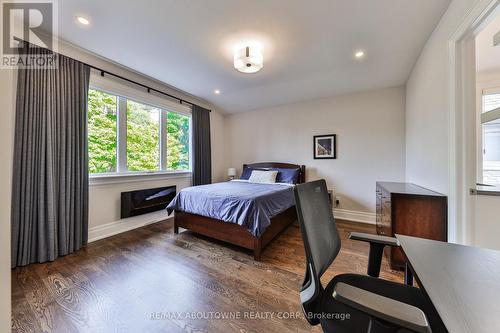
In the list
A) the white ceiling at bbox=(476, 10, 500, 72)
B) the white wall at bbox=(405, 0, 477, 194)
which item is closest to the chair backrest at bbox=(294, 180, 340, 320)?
the white wall at bbox=(405, 0, 477, 194)

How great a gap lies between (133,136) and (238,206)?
88.9 inches

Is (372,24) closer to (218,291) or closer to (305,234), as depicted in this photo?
(305,234)

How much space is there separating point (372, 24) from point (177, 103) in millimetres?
3277

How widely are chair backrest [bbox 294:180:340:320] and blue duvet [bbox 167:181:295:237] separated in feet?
3.67

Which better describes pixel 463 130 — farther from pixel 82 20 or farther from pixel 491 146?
pixel 82 20

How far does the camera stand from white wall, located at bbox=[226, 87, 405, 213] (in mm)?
3191

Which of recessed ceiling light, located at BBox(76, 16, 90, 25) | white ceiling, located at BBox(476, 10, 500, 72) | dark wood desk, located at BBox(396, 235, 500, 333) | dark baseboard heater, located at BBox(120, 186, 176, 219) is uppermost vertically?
recessed ceiling light, located at BBox(76, 16, 90, 25)

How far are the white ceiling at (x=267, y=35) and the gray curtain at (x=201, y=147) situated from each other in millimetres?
1026

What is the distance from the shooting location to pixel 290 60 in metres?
2.50

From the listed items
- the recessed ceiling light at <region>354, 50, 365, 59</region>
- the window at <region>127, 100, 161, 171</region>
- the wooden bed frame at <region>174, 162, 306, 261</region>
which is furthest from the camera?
the window at <region>127, 100, 161, 171</region>

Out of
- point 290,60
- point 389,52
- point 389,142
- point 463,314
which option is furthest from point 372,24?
point 463,314

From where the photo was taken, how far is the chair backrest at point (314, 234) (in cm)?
78

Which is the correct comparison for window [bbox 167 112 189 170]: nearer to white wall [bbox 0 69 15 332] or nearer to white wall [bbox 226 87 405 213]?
white wall [bbox 226 87 405 213]

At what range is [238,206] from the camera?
Answer: 7.21 feet
